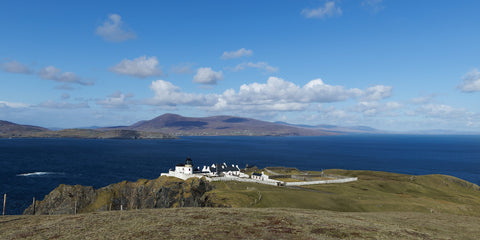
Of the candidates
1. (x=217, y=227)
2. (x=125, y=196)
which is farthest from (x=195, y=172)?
(x=217, y=227)

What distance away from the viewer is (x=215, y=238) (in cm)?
2427

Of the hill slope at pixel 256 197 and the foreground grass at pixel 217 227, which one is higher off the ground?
the foreground grass at pixel 217 227

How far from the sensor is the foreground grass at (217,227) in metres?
25.8

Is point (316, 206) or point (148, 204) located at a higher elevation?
point (316, 206)

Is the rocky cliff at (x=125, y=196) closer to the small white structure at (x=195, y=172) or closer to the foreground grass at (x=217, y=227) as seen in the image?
the small white structure at (x=195, y=172)

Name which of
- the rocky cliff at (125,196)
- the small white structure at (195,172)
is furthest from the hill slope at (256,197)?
the small white structure at (195,172)

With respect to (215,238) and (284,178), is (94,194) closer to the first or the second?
(284,178)

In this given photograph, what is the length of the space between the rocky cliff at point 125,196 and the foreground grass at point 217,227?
126 ft

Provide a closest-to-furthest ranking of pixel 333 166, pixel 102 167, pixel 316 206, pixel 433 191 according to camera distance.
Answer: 1. pixel 316 206
2. pixel 433 191
3. pixel 102 167
4. pixel 333 166

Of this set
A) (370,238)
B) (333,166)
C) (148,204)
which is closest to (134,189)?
(148,204)

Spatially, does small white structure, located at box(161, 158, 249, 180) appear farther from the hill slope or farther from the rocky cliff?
the rocky cliff

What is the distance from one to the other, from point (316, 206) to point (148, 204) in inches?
1844

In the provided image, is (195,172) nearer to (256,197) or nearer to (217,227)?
(256,197)

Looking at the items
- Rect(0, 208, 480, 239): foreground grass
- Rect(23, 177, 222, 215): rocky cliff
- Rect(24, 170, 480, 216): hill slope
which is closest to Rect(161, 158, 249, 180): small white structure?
Rect(24, 170, 480, 216): hill slope
